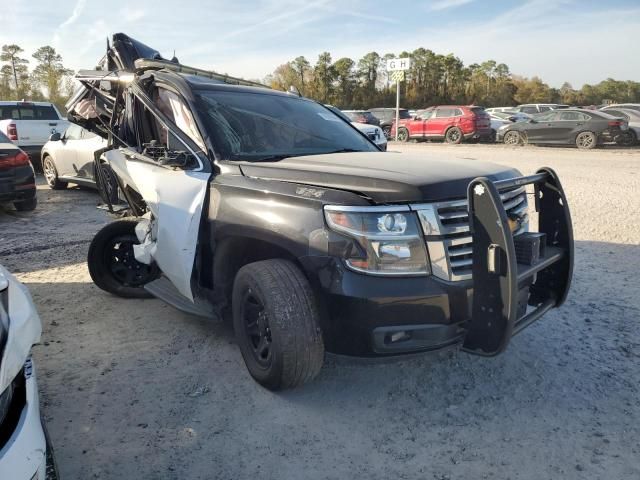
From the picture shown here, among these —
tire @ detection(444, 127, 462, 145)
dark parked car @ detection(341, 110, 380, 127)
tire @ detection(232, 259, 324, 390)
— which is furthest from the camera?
dark parked car @ detection(341, 110, 380, 127)

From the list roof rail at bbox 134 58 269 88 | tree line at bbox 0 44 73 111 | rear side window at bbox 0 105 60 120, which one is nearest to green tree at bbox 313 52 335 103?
tree line at bbox 0 44 73 111

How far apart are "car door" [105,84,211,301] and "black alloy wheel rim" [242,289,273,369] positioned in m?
0.58

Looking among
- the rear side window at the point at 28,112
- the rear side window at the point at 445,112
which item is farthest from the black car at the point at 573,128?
the rear side window at the point at 28,112

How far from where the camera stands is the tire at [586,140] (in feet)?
59.3

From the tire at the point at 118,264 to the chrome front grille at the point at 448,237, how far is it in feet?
9.25

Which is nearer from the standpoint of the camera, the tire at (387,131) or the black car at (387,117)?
the tire at (387,131)

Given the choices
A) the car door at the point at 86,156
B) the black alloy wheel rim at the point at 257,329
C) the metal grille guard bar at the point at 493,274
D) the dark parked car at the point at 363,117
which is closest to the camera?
the metal grille guard bar at the point at 493,274

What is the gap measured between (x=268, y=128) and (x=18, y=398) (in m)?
2.50

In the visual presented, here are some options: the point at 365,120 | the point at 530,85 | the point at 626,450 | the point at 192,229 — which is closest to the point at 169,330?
the point at 192,229

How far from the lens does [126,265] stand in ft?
15.7

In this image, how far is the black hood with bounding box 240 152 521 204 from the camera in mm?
2607

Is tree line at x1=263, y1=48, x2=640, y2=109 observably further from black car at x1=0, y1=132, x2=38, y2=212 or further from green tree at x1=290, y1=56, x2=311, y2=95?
black car at x1=0, y1=132, x2=38, y2=212

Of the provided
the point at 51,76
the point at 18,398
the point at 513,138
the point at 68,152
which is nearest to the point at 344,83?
the point at 51,76

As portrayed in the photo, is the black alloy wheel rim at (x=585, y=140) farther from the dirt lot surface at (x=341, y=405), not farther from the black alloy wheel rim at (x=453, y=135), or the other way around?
the dirt lot surface at (x=341, y=405)
